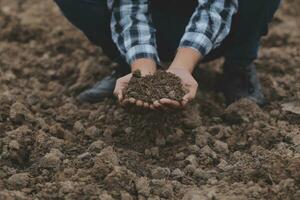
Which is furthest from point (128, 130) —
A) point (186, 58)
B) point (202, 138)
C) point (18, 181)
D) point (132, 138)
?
point (18, 181)

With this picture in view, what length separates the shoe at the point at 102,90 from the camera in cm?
246

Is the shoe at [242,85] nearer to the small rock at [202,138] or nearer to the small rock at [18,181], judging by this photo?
the small rock at [202,138]

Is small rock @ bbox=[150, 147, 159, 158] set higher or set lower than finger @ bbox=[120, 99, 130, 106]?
lower

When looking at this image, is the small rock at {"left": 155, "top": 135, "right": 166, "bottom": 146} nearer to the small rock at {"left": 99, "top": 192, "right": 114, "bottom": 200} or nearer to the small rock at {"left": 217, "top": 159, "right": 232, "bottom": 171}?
the small rock at {"left": 217, "top": 159, "right": 232, "bottom": 171}

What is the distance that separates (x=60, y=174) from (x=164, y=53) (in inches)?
27.4

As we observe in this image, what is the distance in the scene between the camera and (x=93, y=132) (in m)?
2.20

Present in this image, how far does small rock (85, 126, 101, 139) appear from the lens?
220 centimetres

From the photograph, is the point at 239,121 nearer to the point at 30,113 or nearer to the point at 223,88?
the point at 223,88

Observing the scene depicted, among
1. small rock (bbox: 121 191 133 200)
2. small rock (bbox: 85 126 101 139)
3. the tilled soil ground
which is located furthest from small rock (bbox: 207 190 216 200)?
small rock (bbox: 85 126 101 139)

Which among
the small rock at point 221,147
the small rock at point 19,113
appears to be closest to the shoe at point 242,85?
the small rock at point 221,147

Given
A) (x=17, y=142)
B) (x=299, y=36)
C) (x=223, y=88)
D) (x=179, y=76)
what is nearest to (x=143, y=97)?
(x=179, y=76)

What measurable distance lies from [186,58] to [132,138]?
364 mm

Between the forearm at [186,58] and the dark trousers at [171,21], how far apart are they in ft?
0.90

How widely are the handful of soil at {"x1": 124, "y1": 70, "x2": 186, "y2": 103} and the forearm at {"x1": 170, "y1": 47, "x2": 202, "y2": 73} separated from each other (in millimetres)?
50
